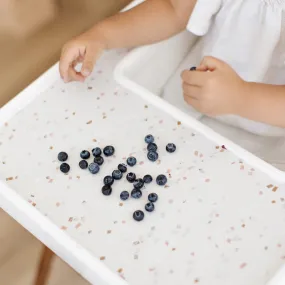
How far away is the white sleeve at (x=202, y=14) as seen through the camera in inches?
29.0

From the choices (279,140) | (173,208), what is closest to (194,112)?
(279,140)

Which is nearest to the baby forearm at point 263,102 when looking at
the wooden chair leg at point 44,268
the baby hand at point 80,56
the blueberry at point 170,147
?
the blueberry at point 170,147

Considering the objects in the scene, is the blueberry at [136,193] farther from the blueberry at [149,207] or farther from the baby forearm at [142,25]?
the baby forearm at [142,25]

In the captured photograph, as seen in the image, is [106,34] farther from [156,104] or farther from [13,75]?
[13,75]

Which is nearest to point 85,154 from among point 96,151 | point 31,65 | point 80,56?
point 96,151

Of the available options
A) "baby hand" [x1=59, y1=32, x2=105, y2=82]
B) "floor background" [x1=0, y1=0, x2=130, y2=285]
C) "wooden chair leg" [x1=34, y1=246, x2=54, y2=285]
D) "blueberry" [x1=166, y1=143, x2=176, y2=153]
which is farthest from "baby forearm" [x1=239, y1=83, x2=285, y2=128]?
"wooden chair leg" [x1=34, y1=246, x2=54, y2=285]

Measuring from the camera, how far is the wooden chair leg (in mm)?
1005

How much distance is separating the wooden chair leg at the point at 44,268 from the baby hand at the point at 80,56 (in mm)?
453

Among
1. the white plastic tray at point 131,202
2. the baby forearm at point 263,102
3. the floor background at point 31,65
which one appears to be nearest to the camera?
the white plastic tray at point 131,202

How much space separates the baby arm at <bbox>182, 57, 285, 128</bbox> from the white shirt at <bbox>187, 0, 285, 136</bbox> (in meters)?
0.10

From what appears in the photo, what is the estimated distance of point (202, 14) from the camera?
2.43 feet

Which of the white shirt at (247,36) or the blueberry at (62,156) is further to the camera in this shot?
the white shirt at (247,36)

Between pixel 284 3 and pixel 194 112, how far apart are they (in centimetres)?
21

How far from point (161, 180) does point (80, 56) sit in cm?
23
